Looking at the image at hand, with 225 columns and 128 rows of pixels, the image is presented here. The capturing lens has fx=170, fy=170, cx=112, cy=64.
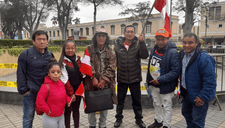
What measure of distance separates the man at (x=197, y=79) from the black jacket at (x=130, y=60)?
3.04 ft

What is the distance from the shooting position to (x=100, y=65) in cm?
323

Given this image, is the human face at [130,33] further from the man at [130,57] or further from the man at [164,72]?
the man at [164,72]

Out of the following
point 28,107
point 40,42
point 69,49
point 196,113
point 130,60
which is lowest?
point 196,113

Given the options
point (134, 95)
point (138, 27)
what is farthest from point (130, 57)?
point (138, 27)

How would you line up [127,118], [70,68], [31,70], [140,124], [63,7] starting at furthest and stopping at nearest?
1. [63,7]
2. [127,118]
3. [140,124]
4. [70,68]
5. [31,70]

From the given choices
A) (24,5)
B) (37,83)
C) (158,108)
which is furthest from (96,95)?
(24,5)

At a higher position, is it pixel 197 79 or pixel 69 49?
pixel 69 49

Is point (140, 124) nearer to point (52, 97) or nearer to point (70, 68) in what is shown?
point (70, 68)

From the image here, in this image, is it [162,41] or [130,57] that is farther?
[130,57]

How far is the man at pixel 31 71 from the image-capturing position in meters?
2.56

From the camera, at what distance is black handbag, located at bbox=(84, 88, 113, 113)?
120 inches

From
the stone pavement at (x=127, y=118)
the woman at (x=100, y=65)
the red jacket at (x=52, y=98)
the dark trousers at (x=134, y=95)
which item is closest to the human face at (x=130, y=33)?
the woman at (x=100, y=65)

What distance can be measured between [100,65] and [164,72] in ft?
3.97

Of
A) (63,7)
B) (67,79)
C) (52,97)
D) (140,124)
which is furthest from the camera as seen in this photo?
(63,7)
